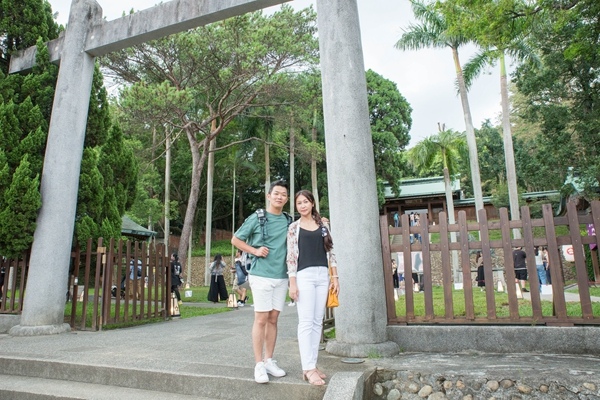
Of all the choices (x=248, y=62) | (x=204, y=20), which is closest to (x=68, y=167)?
(x=204, y=20)

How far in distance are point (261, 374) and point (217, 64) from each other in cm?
1457

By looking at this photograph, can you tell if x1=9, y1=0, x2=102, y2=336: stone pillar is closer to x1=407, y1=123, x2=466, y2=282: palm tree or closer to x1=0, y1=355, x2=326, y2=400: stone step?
x1=0, y1=355, x2=326, y2=400: stone step

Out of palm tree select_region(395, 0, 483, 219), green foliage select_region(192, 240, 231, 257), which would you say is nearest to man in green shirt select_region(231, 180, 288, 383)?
palm tree select_region(395, 0, 483, 219)

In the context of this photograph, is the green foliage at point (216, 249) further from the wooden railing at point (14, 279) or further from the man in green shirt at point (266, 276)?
the man in green shirt at point (266, 276)

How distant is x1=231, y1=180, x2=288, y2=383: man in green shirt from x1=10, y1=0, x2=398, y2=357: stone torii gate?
1.20 metres

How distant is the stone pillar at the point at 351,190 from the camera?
4.59 m

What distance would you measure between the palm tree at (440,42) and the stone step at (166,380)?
1889 centimetres

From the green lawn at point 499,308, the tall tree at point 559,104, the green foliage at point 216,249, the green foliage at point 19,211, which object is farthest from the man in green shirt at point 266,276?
the green foliage at point 216,249

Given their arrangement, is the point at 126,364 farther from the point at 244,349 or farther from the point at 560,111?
the point at 560,111

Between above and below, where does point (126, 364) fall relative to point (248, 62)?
below

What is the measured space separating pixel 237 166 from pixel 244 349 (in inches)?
1168

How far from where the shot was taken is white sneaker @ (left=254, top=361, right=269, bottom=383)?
3428mm

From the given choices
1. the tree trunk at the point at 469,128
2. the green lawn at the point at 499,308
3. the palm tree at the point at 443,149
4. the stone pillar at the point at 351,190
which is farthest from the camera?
the palm tree at the point at 443,149

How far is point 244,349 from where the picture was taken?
5082mm
